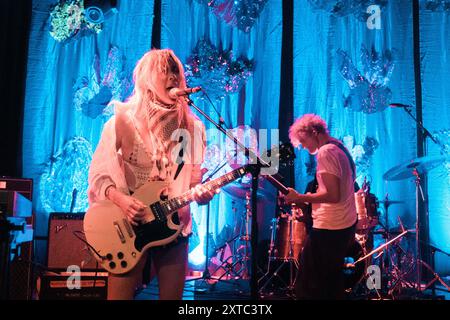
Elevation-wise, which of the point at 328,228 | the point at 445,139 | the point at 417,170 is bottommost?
the point at 328,228

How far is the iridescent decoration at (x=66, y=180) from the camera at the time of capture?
6.34 meters

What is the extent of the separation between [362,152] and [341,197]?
3.49m

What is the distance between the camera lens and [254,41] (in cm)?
685

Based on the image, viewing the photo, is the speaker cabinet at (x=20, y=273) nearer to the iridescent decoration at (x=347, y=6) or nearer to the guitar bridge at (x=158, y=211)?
the guitar bridge at (x=158, y=211)

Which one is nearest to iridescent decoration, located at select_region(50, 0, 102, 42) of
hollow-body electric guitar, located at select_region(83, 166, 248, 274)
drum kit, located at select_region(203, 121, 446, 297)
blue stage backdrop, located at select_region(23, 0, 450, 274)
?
blue stage backdrop, located at select_region(23, 0, 450, 274)

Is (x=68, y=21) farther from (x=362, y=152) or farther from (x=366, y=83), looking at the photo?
(x=362, y=152)

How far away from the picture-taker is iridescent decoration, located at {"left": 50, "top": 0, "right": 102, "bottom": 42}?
6.64 metres

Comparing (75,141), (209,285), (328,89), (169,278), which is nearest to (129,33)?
(75,141)

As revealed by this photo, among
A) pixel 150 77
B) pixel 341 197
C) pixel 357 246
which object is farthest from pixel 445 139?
pixel 150 77

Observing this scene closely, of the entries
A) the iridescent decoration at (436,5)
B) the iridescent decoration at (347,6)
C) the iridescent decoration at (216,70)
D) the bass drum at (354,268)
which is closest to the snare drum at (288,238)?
the bass drum at (354,268)

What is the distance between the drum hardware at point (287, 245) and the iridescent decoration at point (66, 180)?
258cm

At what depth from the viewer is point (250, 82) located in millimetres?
6859

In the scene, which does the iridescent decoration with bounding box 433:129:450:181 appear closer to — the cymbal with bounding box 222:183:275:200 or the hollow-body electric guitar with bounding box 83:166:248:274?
the cymbal with bounding box 222:183:275:200
